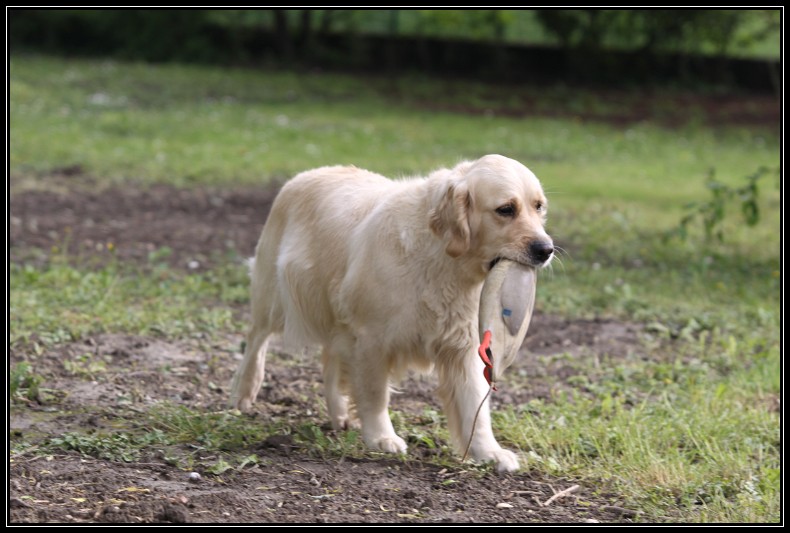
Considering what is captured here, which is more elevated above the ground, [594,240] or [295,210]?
[295,210]

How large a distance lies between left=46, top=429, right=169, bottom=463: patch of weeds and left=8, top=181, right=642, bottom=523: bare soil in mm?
73

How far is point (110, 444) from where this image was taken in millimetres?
4961

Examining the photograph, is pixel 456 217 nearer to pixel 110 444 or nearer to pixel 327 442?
pixel 327 442

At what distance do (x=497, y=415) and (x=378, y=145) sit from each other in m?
10.1

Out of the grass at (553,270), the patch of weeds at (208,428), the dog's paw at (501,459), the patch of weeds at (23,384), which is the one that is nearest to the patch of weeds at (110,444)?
the grass at (553,270)

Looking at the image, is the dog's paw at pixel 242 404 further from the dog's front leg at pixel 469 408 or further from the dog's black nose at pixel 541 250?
the dog's black nose at pixel 541 250

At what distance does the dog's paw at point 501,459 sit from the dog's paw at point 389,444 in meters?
0.39

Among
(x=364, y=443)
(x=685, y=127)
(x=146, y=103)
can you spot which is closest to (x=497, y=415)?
(x=364, y=443)

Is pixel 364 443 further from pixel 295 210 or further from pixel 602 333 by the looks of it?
pixel 602 333

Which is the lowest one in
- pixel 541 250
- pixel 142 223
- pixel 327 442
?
pixel 142 223

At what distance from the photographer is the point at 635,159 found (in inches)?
655

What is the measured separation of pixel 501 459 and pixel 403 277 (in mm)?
1012

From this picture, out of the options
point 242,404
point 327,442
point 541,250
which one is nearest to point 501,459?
Answer: point 327,442

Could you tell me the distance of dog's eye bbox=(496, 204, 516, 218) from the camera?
4.71 metres
